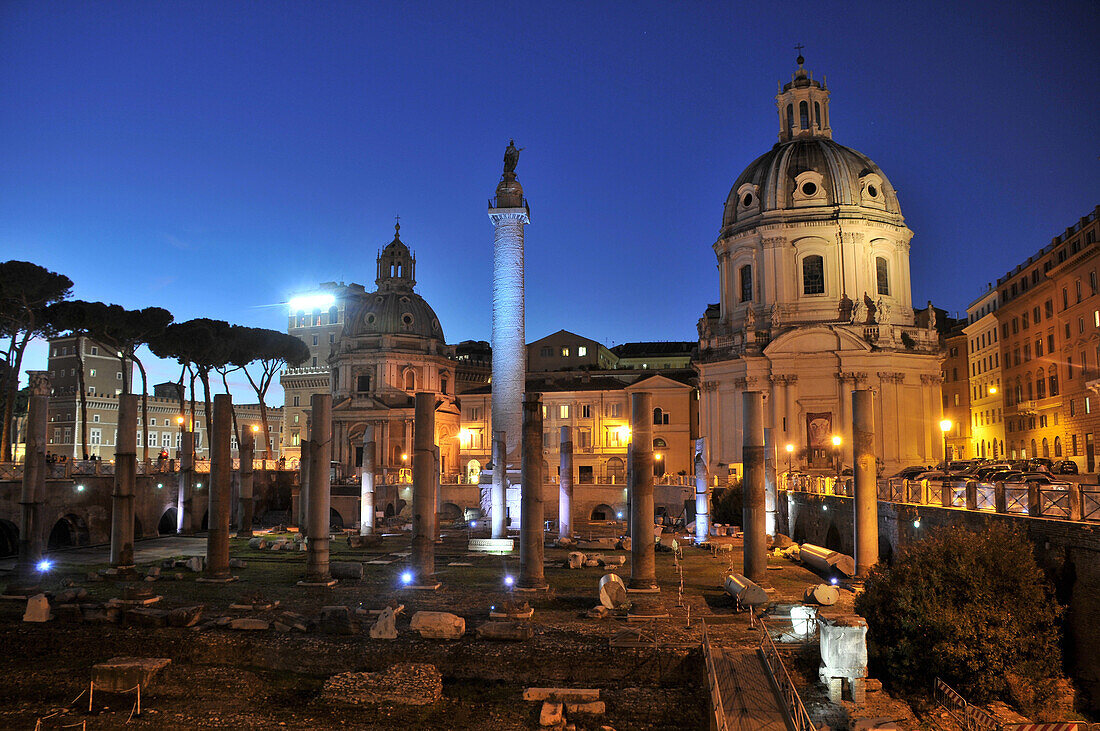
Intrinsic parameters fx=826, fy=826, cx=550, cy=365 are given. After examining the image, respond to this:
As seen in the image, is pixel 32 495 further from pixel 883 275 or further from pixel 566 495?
pixel 883 275

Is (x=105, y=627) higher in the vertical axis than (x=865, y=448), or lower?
lower

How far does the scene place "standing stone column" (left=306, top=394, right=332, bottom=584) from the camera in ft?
73.9

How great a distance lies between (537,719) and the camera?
12.9m

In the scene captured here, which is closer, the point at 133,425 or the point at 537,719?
the point at 537,719

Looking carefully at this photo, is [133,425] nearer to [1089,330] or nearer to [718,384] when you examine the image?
[718,384]

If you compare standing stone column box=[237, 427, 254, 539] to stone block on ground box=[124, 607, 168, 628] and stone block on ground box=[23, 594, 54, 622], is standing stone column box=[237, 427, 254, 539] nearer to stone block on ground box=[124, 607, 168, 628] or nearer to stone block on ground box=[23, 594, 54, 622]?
stone block on ground box=[23, 594, 54, 622]

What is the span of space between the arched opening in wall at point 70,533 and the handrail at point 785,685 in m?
28.4

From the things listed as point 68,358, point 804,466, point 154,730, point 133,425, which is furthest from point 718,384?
point 68,358

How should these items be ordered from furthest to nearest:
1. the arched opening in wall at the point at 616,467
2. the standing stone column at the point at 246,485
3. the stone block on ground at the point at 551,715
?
the arched opening in wall at the point at 616,467 < the standing stone column at the point at 246,485 < the stone block on ground at the point at 551,715

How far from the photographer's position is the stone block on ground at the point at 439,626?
1593 centimetres

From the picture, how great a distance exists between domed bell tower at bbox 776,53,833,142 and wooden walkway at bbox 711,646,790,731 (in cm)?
4966

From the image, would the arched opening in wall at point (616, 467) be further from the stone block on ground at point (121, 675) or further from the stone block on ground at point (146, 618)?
the stone block on ground at point (121, 675)

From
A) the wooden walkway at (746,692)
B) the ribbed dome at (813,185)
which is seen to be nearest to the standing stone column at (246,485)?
the wooden walkway at (746,692)

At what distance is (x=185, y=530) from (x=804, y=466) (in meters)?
33.0
